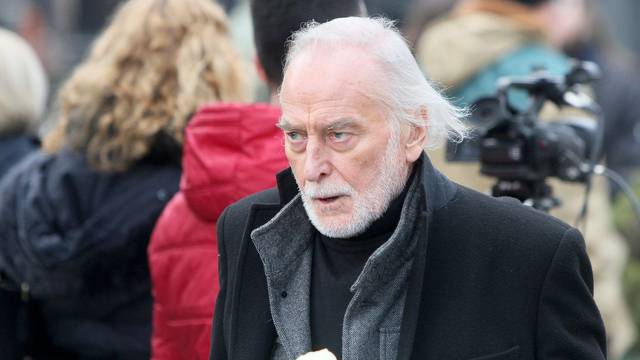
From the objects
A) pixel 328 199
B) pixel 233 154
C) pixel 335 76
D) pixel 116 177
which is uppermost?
pixel 335 76

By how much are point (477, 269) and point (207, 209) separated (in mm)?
1150

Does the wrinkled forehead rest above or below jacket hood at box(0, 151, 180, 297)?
above

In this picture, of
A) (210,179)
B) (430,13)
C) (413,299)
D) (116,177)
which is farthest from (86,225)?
(430,13)

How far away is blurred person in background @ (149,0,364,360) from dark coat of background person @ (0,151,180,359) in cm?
28

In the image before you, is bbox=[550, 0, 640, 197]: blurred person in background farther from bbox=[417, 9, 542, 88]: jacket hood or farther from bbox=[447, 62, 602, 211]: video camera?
bbox=[447, 62, 602, 211]: video camera

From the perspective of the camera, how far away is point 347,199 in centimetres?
273

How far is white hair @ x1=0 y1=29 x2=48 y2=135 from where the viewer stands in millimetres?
5055

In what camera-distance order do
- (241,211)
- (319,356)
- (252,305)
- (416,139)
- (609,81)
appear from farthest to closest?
(609,81)
(241,211)
(252,305)
(416,139)
(319,356)

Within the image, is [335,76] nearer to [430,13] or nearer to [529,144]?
[529,144]

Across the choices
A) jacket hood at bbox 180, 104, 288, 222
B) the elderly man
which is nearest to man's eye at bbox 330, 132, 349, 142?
the elderly man

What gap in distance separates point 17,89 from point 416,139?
266 centimetres

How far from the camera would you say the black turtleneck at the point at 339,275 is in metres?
2.79

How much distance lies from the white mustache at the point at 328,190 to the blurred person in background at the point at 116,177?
4.67 feet

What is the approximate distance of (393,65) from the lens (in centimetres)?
274
